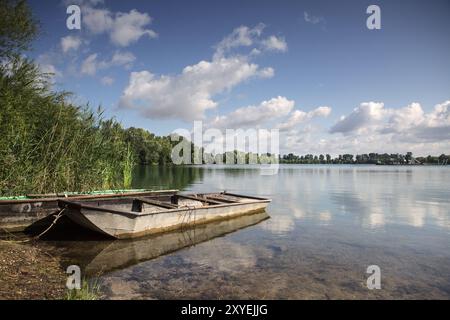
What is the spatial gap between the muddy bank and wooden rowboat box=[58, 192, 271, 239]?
61.3 inches

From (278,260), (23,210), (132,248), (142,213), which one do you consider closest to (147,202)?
(142,213)

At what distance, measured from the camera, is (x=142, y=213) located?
10453 mm

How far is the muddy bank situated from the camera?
5.60 meters

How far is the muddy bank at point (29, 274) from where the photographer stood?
560 cm

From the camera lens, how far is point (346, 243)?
11.2 metres

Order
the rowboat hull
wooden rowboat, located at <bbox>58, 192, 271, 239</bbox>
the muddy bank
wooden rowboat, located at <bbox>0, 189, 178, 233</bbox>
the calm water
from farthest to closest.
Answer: wooden rowboat, located at <bbox>58, 192, 271, 239</bbox>
wooden rowboat, located at <bbox>0, 189, 178, 233</bbox>
the rowboat hull
the calm water
the muddy bank

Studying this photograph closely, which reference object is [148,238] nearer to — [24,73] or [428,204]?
[24,73]

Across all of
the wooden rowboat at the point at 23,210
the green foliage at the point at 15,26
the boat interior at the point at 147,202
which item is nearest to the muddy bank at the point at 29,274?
the wooden rowboat at the point at 23,210

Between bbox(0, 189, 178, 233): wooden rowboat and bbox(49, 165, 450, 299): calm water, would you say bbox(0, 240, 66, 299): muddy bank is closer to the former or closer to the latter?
bbox(49, 165, 450, 299): calm water

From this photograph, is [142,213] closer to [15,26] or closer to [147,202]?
[147,202]

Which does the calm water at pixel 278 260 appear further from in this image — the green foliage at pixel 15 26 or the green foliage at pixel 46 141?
the green foliage at pixel 15 26

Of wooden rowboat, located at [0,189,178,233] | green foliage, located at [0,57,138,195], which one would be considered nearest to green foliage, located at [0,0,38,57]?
green foliage, located at [0,57,138,195]

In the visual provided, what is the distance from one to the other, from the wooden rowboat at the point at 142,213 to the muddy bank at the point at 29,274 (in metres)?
1.56
